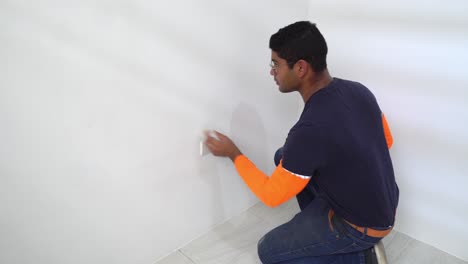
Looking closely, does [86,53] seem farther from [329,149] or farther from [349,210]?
[349,210]

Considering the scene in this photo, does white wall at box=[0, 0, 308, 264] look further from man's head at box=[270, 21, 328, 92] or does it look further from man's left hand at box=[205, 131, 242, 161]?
man's head at box=[270, 21, 328, 92]

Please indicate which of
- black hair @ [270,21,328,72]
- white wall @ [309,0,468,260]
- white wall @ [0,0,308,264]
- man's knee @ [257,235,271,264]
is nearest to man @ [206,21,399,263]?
black hair @ [270,21,328,72]

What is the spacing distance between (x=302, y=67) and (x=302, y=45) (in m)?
0.07

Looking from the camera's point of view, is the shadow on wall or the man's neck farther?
the shadow on wall

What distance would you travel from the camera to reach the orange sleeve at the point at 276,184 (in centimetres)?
104

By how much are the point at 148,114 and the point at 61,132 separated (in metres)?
0.29

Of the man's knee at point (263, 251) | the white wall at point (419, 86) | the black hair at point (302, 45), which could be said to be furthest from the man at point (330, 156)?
the white wall at point (419, 86)

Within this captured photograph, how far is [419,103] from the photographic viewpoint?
1.42 m

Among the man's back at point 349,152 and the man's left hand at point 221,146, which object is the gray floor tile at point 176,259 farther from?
the man's back at point 349,152

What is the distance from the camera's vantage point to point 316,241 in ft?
3.92

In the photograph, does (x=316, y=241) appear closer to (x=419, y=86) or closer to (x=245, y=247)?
(x=245, y=247)

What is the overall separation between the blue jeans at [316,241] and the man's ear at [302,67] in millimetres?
546

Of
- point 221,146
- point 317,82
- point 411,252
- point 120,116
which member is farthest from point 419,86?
point 120,116

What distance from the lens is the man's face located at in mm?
1061
